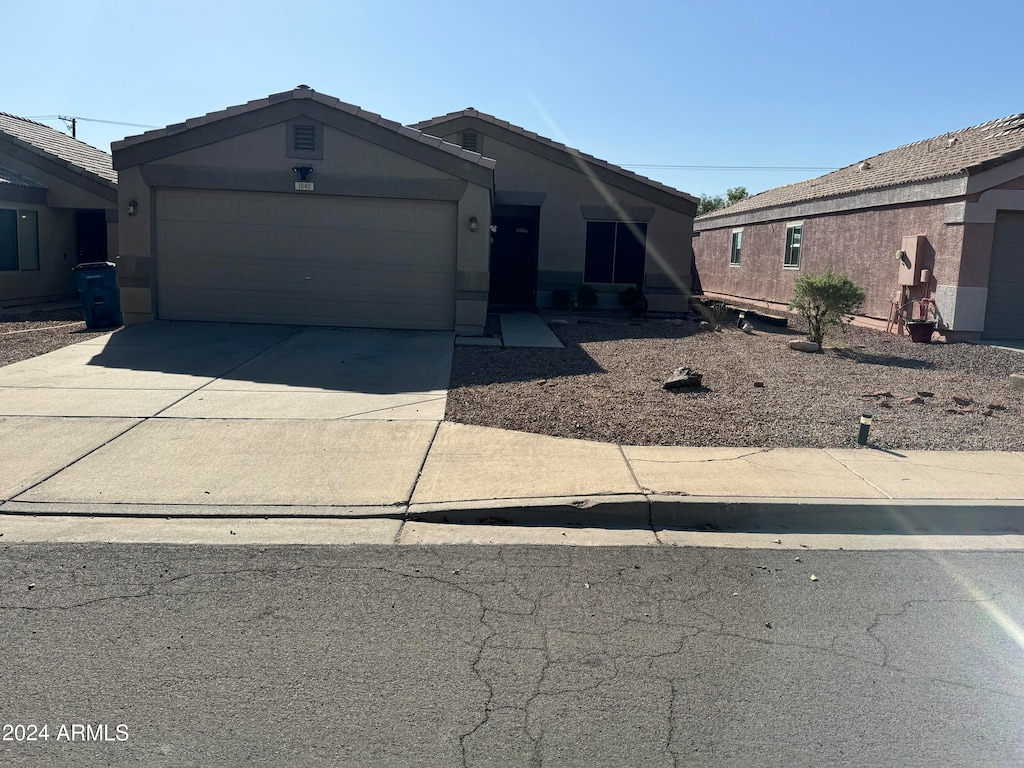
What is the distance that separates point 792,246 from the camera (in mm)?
24875

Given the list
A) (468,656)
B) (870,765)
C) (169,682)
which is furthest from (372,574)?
(870,765)

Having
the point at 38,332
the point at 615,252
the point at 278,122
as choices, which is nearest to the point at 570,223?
the point at 615,252

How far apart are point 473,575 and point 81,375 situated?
8.13 metres

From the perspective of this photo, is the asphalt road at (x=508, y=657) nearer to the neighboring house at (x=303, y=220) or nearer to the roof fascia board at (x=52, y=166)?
the neighboring house at (x=303, y=220)

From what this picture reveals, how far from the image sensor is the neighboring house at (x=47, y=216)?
1883cm

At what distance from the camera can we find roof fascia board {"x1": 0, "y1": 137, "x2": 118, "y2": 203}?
1998 centimetres

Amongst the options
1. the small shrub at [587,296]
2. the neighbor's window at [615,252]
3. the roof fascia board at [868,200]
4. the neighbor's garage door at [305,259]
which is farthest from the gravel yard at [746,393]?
the neighbor's window at [615,252]

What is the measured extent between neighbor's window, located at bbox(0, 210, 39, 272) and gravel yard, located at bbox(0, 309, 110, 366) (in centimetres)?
153

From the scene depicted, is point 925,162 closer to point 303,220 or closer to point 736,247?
point 736,247

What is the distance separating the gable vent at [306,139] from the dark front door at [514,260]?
7049mm

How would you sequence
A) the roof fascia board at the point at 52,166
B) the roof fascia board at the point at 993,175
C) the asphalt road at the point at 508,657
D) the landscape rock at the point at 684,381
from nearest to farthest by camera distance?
the asphalt road at the point at 508,657, the landscape rock at the point at 684,381, the roof fascia board at the point at 993,175, the roof fascia board at the point at 52,166

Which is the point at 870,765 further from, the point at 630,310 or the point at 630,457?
the point at 630,310

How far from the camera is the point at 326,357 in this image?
41.6 feet

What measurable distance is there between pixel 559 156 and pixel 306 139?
7.77m
